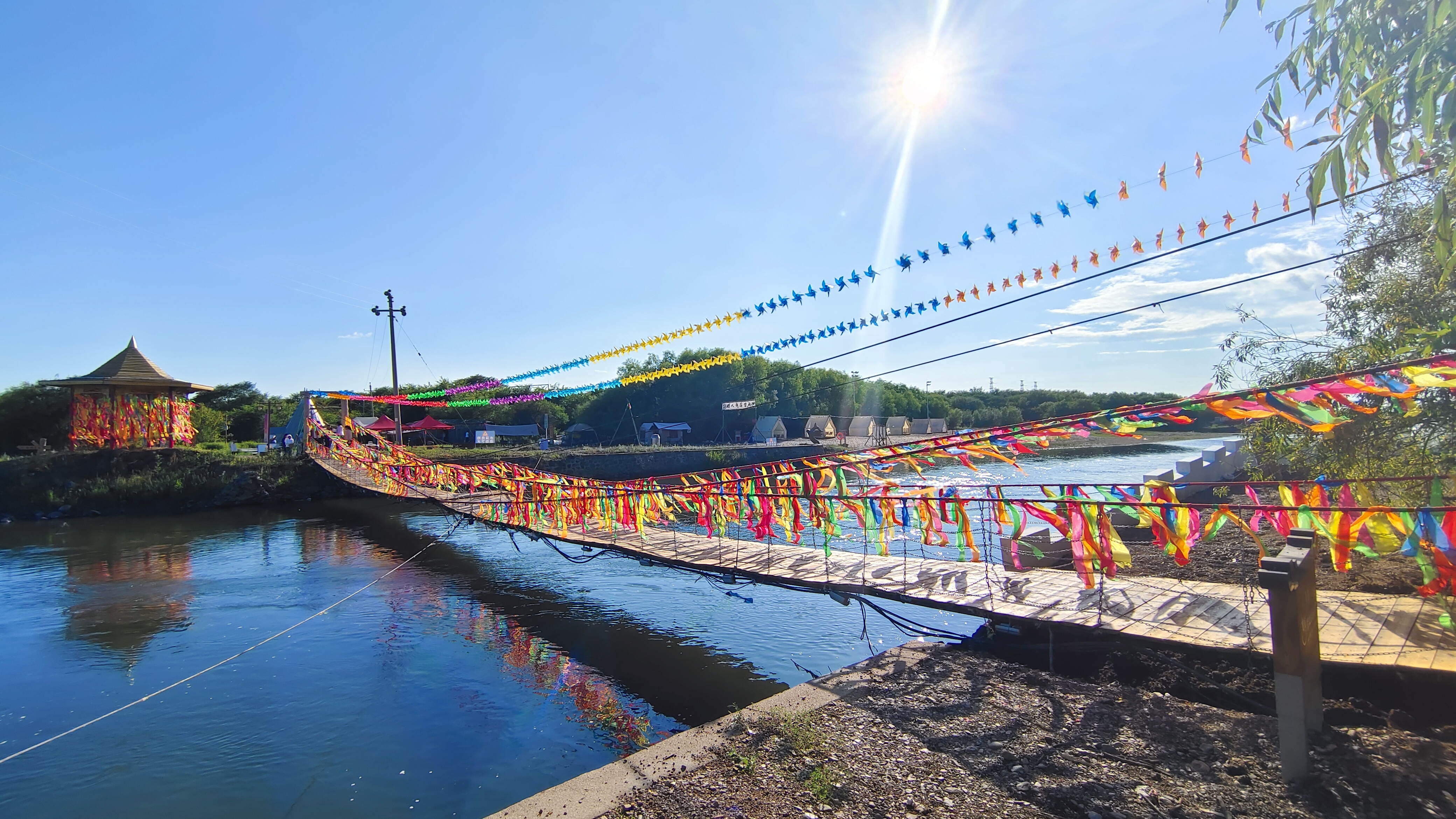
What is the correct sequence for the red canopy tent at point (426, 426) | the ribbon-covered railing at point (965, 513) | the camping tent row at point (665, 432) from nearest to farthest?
the ribbon-covered railing at point (965, 513) < the red canopy tent at point (426, 426) < the camping tent row at point (665, 432)

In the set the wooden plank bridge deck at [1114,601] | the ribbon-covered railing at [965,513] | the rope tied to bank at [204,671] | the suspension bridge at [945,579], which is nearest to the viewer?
the ribbon-covered railing at [965,513]

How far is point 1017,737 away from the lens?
21.5 ft

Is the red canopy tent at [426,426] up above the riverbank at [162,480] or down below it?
above

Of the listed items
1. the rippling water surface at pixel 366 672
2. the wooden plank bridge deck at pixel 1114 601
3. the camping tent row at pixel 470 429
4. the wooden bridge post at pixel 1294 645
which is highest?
the camping tent row at pixel 470 429

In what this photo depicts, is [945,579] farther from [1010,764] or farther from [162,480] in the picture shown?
[162,480]

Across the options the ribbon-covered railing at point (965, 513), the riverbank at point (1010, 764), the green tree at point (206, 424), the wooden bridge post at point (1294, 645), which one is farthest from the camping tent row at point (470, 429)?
the wooden bridge post at point (1294, 645)

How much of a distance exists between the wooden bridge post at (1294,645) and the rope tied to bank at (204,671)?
13327 millimetres

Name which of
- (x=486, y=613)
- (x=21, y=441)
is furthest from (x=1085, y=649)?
(x=21, y=441)

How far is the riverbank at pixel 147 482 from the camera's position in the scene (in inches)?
1187

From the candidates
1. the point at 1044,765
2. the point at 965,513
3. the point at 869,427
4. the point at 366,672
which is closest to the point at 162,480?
the point at 366,672

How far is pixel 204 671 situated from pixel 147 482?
26.3m

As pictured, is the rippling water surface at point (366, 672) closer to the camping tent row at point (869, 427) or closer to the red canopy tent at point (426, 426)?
the red canopy tent at point (426, 426)

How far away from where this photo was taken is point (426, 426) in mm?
47375

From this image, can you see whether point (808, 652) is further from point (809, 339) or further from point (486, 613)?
point (486, 613)
